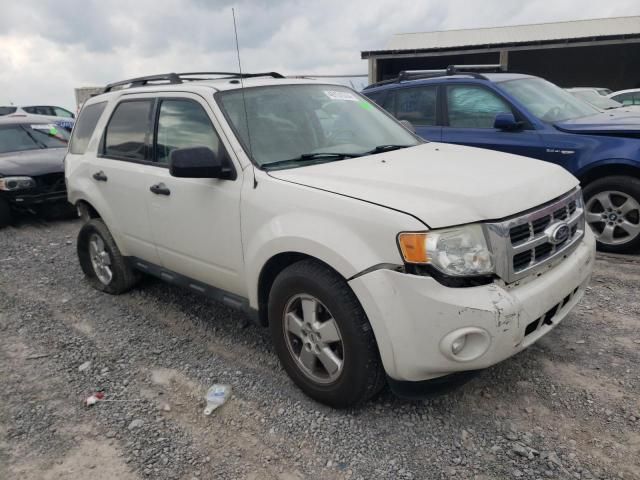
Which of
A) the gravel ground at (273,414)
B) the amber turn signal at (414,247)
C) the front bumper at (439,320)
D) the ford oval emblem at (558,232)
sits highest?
the amber turn signal at (414,247)

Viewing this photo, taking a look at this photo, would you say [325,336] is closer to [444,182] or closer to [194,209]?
[444,182]

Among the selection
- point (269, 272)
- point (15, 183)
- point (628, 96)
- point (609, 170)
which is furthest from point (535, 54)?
point (269, 272)

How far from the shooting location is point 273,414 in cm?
288

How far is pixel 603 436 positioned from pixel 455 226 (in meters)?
1.30

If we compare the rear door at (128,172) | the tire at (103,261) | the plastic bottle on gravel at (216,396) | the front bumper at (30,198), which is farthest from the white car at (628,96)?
the plastic bottle on gravel at (216,396)

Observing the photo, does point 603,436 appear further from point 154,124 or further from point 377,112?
point 154,124

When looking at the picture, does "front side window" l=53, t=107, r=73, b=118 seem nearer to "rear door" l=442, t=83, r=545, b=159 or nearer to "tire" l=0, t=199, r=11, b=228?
"tire" l=0, t=199, r=11, b=228

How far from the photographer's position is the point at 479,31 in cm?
2703

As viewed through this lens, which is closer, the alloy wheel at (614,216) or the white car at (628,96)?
the alloy wheel at (614,216)

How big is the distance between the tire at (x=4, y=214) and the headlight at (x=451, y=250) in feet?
23.8

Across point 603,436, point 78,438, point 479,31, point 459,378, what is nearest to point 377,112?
point 459,378

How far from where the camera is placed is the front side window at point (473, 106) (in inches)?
225

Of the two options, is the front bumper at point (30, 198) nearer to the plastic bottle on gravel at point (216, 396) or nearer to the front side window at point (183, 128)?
the front side window at point (183, 128)

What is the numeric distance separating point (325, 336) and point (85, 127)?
3.41 metres
